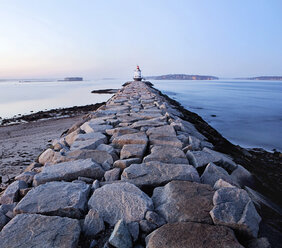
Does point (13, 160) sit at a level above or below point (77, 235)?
below

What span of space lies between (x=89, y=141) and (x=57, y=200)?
3.69ft

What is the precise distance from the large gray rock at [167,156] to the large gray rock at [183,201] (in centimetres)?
41

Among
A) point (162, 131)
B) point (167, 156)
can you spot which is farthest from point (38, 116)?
point (167, 156)

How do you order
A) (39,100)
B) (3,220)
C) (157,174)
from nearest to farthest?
1. (3,220)
2. (157,174)
3. (39,100)

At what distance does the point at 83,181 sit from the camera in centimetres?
158

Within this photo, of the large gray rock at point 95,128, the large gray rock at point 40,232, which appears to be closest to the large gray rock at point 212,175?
the large gray rock at point 40,232

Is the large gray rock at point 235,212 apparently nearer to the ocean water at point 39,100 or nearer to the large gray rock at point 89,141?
the large gray rock at point 89,141

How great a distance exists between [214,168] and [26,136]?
5.78m

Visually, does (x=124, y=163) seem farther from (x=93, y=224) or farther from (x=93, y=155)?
(x=93, y=224)

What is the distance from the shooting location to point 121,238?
993mm

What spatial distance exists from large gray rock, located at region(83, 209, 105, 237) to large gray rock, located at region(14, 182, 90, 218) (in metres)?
0.11

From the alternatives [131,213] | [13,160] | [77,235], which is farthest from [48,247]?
[13,160]

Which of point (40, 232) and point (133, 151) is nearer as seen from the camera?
point (40, 232)

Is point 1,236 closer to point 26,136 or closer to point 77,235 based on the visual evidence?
point 77,235
